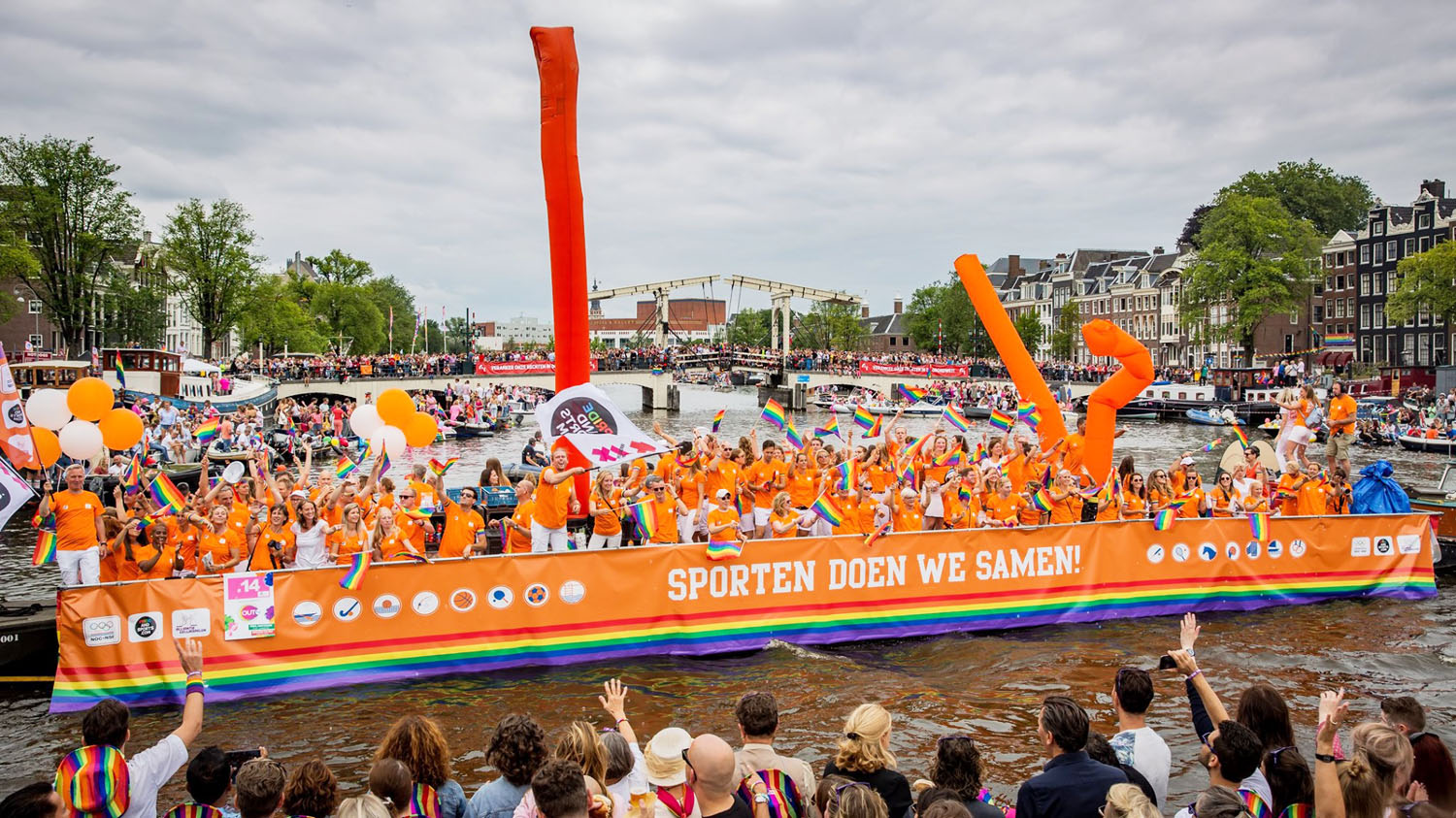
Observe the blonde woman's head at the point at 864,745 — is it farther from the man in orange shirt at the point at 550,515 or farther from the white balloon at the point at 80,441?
the white balloon at the point at 80,441

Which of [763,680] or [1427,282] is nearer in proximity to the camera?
[763,680]

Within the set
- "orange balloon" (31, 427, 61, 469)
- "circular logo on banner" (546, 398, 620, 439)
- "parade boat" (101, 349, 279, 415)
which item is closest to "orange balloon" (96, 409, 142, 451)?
"orange balloon" (31, 427, 61, 469)

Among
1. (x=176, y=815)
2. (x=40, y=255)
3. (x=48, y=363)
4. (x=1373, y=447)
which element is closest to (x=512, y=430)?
(x=48, y=363)

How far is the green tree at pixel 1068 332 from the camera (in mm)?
100094

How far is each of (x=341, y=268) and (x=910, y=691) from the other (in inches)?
4019

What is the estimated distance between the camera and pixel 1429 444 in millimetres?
40719

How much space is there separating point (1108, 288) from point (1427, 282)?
148 feet

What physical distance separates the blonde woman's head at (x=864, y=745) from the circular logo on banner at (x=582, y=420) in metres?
6.19

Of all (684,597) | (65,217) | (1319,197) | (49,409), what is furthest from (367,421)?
(1319,197)

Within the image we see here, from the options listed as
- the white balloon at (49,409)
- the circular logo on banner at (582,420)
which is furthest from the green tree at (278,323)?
the circular logo on banner at (582,420)

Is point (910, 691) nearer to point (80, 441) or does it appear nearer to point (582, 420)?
point (582, 420)

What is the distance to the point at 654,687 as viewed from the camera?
10.3 meters

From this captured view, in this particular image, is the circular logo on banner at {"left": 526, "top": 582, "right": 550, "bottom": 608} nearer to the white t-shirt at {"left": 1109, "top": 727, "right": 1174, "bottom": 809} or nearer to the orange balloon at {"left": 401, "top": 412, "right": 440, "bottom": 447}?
the orange balloon at {"left": 401, "top": 412, "right": 440, "bottom": 447}

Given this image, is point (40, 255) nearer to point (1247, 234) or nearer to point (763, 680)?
point (763, 680)
